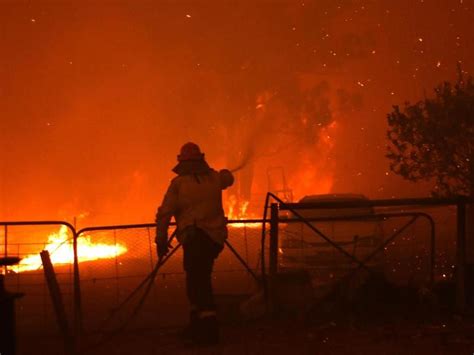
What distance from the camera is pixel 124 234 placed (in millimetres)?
26734

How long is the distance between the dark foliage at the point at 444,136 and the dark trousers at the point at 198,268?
7.96 meters

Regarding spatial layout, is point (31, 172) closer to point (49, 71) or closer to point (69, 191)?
point (69, 191)

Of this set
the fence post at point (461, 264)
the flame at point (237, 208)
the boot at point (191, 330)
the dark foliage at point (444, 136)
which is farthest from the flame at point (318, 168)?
the boot at point (191, 330)

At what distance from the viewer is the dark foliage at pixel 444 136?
40.5 ft

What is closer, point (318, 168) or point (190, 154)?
point (190, 154)

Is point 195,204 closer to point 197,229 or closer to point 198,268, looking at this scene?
point 197,229

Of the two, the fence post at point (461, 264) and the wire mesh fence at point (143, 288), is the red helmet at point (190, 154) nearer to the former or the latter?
the wire mesh fence at point (143, 288)

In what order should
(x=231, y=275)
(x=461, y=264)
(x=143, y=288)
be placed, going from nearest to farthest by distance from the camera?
(x=461, y=264)
(x=143, y=288)
(x=231, y=275)

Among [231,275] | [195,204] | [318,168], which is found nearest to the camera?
[195,204]

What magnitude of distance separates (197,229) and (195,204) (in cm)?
26

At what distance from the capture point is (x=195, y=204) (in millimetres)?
5621

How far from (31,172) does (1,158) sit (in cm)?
254

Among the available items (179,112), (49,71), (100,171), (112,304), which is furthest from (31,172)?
(112,304)

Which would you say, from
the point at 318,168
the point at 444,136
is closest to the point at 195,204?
the point at 444,136
